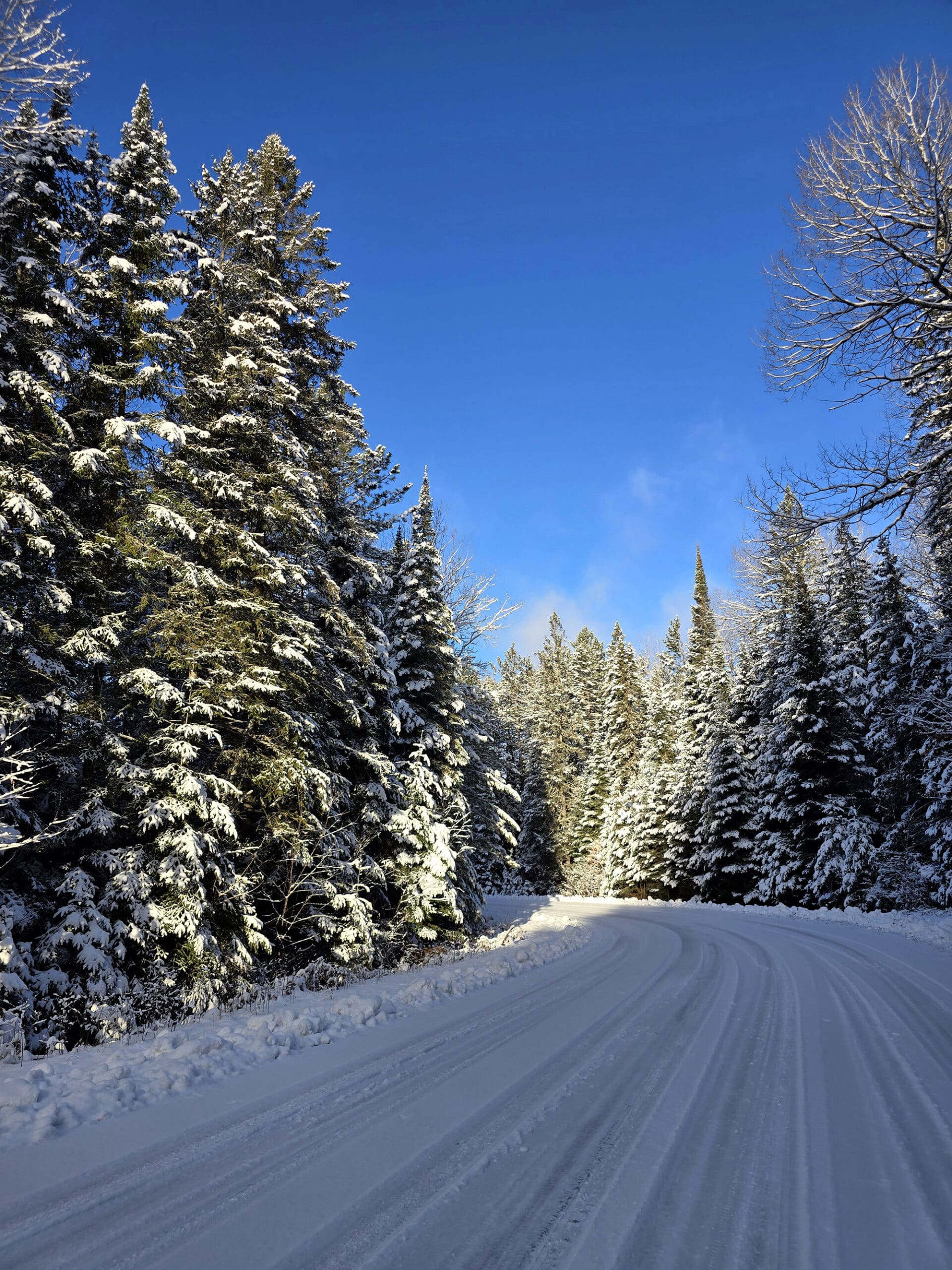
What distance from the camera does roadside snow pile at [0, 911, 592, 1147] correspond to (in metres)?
4.58

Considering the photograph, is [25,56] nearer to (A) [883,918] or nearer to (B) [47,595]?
(B) [47,595]

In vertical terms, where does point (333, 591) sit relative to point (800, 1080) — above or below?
above

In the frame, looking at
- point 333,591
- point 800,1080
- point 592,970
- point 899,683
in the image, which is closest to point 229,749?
point 333,591

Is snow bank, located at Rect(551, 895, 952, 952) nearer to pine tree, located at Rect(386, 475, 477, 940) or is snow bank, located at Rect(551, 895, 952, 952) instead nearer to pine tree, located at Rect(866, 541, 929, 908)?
pine tree, located at Rect(866, 541, 929, 908)

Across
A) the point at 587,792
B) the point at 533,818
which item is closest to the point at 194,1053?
the point at 533,818

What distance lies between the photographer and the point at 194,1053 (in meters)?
5.91

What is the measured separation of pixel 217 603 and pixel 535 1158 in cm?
859

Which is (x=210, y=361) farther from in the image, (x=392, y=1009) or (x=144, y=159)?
(x=392, y=1009)

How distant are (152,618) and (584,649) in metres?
53.1

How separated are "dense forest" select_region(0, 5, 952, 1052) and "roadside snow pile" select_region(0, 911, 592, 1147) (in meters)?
1.67

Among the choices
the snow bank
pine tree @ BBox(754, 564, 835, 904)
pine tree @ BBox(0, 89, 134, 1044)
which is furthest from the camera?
pine tree @ BBox(754, 564, 835, 904)

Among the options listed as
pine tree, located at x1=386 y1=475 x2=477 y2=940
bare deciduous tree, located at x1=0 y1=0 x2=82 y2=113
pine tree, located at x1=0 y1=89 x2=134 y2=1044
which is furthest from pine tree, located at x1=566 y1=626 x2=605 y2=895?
bare deciduous tree, located at x1=0 y1=0 x2=82 y2=113

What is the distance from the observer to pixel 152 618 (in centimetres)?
997

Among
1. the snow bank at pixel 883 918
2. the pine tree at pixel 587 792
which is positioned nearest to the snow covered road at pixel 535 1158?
the snow bank at pixel 883 918
